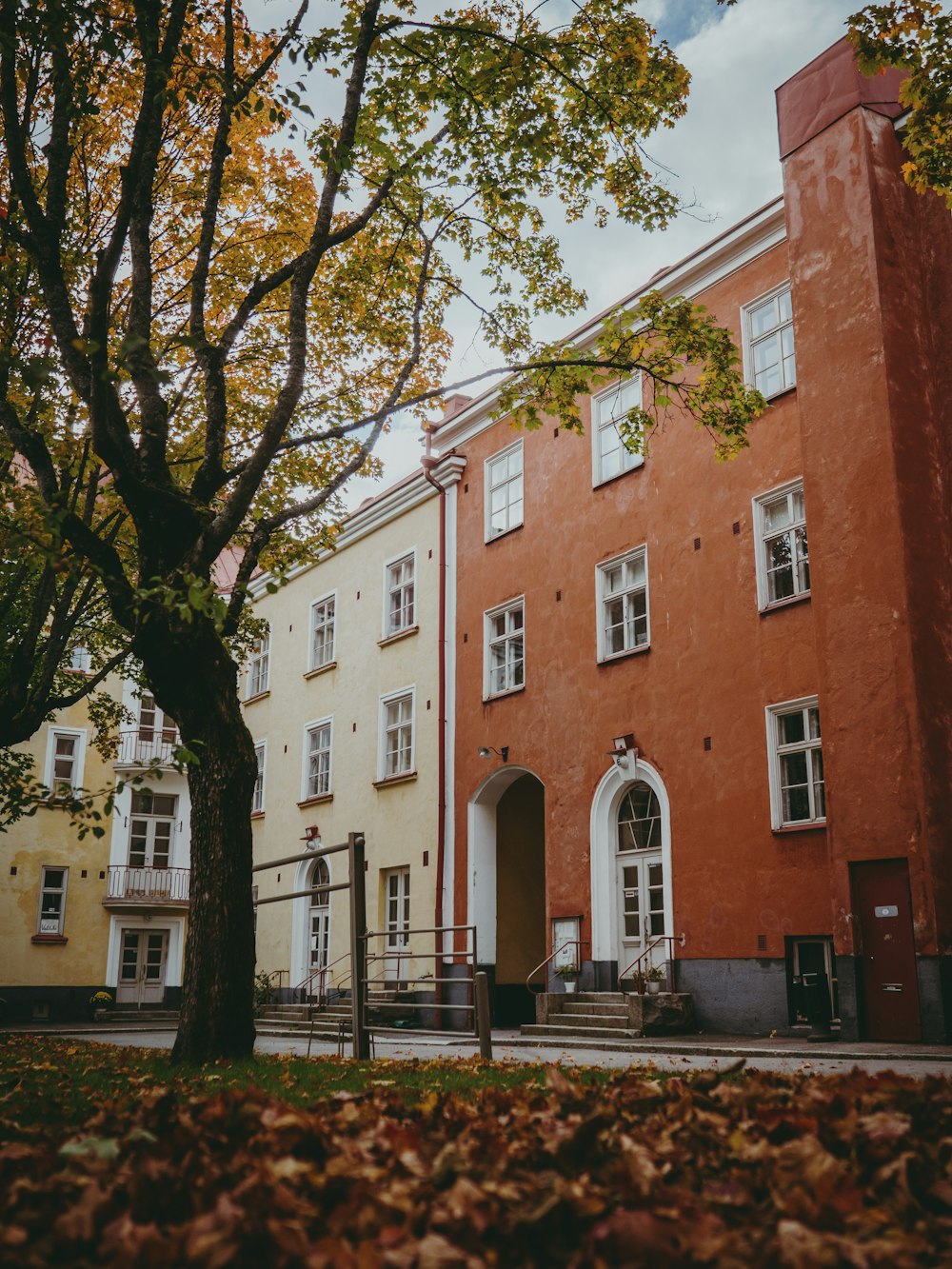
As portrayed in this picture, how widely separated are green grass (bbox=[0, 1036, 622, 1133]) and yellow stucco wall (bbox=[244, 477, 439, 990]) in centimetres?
1311

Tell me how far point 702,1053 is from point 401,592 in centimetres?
1433

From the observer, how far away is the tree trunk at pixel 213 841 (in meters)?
8.63

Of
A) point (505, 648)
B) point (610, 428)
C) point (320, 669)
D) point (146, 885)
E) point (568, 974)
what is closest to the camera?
point (568, 974)

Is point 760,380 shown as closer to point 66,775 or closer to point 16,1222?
point 16,1222

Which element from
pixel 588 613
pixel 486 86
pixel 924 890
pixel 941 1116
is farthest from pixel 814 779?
pixel 941 1116

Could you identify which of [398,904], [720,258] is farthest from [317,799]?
[720,258]

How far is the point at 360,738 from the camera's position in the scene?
25406 millimetres

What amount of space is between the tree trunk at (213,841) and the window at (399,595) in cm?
1538

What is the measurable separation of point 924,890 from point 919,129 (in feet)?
25.3

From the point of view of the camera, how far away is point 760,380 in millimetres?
16828

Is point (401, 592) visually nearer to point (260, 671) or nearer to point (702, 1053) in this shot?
point (260, 671)

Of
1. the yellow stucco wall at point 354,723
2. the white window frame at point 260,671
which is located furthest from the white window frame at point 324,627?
the white window frame at point 260,671

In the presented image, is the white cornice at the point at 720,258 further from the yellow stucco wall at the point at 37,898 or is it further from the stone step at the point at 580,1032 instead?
the yellow stucco wall at the point at 37,898

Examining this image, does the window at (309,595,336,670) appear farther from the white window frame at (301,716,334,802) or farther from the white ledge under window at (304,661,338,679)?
the white window frame at (301,716,334,802)
